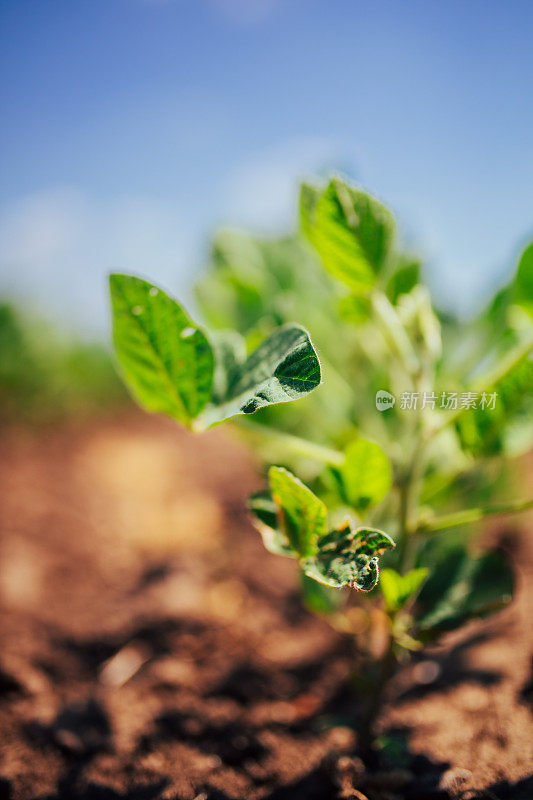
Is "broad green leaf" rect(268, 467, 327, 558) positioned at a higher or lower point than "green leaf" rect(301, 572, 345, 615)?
higher

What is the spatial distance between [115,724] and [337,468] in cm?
58

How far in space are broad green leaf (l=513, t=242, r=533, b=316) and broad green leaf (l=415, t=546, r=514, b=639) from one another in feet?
1.19

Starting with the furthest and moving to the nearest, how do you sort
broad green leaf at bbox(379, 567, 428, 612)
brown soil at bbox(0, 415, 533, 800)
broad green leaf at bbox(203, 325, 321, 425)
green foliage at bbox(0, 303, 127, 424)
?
1. green foliage at bbox(0, 303, 127, 424)
2. brown soil at bbox(0, 415, 533, 800)
3. broad green leaf at bbox(379, 567, 428, 612)
4. broad green leaf at bbox(203, 325, 321, 425)

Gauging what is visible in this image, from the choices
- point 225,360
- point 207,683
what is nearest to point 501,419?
point 225,360

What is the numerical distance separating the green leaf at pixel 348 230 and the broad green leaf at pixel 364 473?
21cm

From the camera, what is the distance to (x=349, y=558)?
50 centimetres

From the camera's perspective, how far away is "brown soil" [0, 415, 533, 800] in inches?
26.0

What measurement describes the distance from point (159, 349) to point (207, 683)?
0.70 m

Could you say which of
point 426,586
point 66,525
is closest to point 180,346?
point 426,586

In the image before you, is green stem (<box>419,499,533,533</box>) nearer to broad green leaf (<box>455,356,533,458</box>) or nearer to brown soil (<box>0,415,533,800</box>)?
broad green leaf (<box>455,356,533,458</box>)

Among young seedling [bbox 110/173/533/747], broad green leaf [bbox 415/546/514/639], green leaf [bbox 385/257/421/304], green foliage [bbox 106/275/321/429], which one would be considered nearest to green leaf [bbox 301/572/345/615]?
young seedling [bbox 110/173/533/747]

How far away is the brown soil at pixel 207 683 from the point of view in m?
0.66
